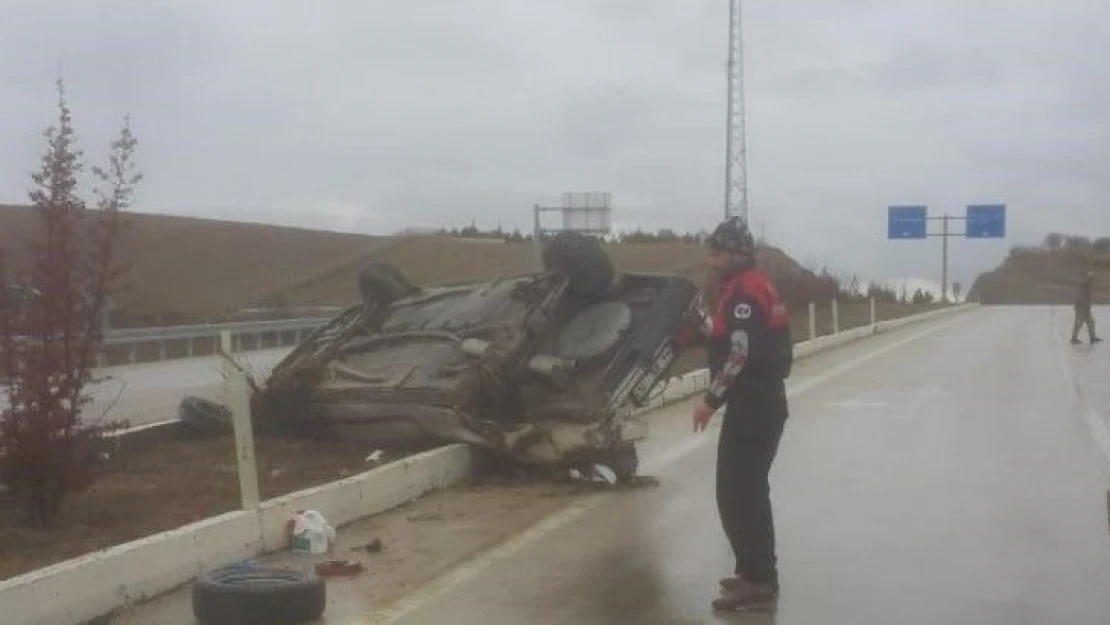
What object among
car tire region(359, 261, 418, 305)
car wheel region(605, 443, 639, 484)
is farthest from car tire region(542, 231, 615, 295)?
car tire region(359, 261, 418, 305)

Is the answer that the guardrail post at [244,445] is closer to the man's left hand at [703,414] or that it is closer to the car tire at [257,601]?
the car tire at [257,601]

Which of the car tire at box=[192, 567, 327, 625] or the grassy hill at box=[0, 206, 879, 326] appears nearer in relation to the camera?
the car tire at box=[192, 567, 327, 625]

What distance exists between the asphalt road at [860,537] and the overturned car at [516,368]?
2.67 feet

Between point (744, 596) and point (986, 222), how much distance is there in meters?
67.6

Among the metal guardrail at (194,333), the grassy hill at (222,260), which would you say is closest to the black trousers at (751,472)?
the metal guardrail at (194,333)

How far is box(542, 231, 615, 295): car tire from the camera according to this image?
12.0 metres

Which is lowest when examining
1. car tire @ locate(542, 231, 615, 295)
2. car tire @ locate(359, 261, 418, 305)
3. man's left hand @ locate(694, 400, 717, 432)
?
man's left hand @ locate(694, 400, 717, 432)

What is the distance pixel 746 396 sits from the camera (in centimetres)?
750

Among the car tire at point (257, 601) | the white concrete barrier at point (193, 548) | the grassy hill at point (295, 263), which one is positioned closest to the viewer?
the white concrete barrier at point (193, 548)

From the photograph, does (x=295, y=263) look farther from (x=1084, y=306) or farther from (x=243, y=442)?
(x=243, y=442)

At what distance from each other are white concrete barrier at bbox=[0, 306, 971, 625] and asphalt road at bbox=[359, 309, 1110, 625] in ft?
3.64

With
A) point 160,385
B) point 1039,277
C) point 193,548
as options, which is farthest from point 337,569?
point 1039,277

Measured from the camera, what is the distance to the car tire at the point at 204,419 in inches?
506

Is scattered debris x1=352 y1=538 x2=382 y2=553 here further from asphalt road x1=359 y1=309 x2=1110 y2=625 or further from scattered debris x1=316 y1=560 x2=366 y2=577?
asphalt road x1=359 y1=309 x2=1110 y2=625
